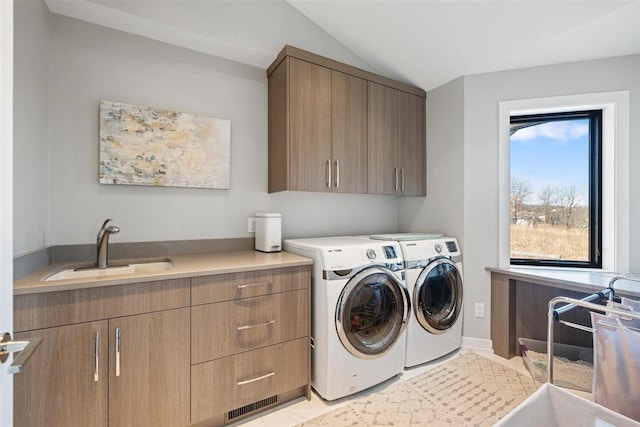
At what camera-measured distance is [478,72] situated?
245 centimetres

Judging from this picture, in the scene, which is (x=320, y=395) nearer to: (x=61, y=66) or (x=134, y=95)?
(x=134, y=95)

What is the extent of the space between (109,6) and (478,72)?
2694 millimetres

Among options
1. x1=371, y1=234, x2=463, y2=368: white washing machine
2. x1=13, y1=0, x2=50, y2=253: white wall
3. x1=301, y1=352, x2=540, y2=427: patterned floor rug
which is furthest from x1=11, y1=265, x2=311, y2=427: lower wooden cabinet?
x1=371, y1=234, x2=463, y2=368: white washing machine

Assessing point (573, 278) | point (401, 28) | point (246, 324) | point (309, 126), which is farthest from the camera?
point (401, 28)

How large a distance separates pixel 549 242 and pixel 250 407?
2.71m

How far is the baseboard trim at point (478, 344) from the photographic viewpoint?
8.02ft

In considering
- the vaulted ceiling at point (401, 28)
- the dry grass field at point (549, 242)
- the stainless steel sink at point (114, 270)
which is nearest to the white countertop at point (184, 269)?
the stainless steel sink at point (114, 270)

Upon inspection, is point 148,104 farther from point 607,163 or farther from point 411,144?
point 607,163

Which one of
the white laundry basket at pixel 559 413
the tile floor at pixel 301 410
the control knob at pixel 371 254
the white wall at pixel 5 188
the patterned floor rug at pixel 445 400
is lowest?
the tile floor at pixel 301 410

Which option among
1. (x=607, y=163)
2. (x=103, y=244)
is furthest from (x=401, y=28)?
(x=103, y=244)

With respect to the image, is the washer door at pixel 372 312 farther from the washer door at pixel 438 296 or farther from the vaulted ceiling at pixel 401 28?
the vaulted ceiling at pixel 401 28

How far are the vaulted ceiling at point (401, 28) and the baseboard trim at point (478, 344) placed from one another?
90.9 inches

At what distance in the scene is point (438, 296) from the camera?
235 cm

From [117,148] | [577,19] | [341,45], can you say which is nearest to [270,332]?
[117,148]
